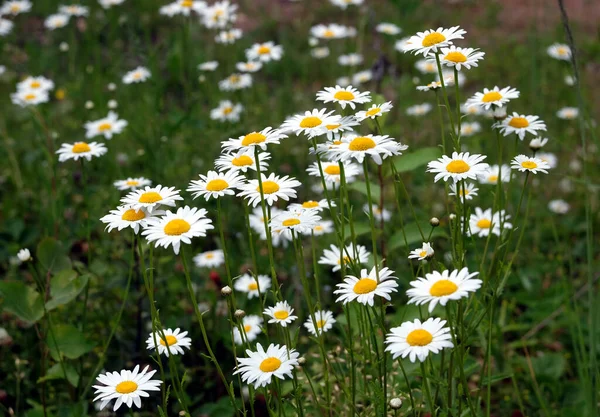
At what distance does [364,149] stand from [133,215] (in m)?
0.50

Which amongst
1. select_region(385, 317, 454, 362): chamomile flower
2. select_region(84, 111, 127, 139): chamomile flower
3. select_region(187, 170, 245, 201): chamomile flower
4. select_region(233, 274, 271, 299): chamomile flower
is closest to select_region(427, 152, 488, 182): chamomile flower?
select_region(385, 317, 454, 362): chamomile flower

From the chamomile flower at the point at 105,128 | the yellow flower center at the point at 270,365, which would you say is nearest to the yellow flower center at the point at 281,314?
the yellow flower center at the point at 270,365

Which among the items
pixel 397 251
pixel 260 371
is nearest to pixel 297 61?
pixel 397 251

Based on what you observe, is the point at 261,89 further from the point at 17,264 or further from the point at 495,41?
the point at 17,264

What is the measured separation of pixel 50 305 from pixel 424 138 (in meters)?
2.92

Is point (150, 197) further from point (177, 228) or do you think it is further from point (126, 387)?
Result: point (126, 387)

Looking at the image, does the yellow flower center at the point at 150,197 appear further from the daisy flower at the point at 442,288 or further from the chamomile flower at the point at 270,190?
the daisy flower at the point at 442,288

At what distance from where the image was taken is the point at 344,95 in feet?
5.67

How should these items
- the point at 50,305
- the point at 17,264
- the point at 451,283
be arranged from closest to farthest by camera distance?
the point at 451,283, the point at 50,305, the point at 17,264

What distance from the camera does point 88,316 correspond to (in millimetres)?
2672

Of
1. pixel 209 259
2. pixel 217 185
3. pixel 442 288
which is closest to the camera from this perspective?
pixel 442 288

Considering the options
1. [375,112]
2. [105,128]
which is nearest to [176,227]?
[375,112]

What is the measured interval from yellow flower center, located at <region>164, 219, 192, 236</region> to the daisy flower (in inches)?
18.4

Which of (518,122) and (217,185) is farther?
(518,122)
